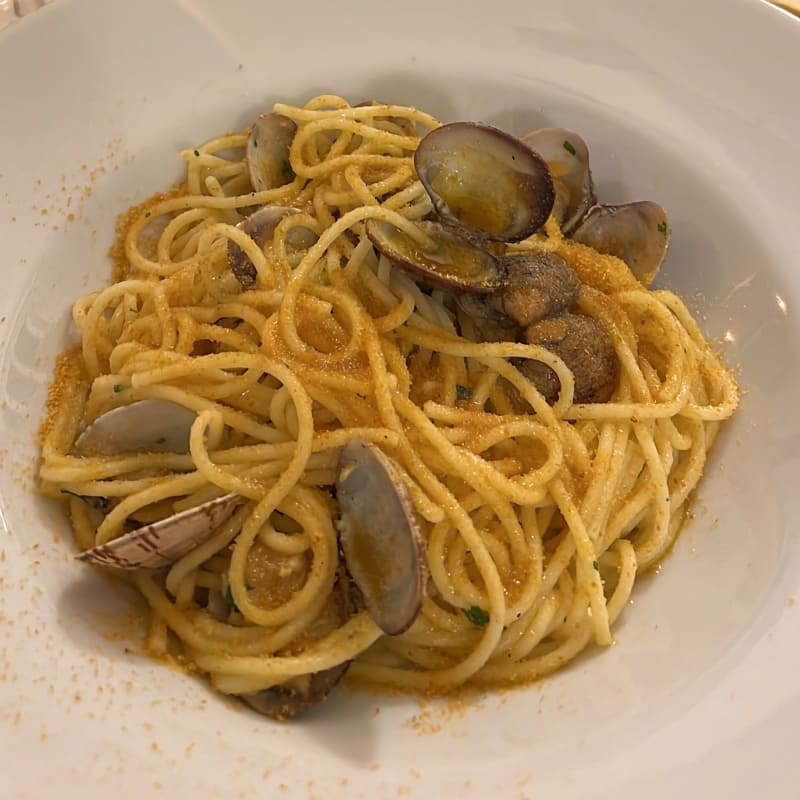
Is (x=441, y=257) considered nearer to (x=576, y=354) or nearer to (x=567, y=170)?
(x=576, y=354)

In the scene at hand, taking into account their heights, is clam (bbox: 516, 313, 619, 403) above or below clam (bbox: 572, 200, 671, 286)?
below

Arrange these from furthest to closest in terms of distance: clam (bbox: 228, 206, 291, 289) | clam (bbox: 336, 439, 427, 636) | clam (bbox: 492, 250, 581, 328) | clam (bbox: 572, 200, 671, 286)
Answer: clam (bbox: 572, 200, 671, 286) → clam (bbox: 228, 206, 291, 289) → clam (bbox: 492, 250, 581, 328) → clam (bbox: 336, 439, 427, 636)

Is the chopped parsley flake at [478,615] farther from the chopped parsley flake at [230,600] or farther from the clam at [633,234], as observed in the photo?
the clam at [633,234]

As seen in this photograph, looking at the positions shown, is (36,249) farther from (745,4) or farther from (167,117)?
(745,4)

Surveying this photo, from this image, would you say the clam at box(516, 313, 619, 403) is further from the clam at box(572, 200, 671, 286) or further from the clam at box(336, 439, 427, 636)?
the clam at box(336, 439, 427, 636)

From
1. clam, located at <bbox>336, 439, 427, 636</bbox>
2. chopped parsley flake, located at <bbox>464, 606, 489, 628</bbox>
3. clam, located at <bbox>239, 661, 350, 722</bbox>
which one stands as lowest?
clam, located at <bbox>239, 661, 350, 722</bbox>

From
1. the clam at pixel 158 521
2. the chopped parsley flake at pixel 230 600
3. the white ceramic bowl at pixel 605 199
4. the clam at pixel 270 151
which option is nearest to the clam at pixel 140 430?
the clam at pixel 158 521

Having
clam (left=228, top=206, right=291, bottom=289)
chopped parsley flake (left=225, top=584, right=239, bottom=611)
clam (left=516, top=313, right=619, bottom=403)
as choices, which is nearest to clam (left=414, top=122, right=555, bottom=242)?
clam (left=516, top=313, right=619, bottom=403)
